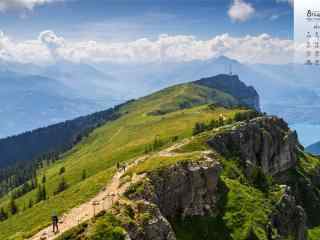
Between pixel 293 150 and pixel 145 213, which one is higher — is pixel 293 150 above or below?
below

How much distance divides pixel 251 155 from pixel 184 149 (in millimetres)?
38272

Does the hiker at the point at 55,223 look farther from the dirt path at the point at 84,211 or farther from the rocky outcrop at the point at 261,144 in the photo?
the rocky outcrop at the point at 261,144

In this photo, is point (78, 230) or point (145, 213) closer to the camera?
point (78, 230)

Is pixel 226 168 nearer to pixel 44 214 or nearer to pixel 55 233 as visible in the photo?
pixel 44 214

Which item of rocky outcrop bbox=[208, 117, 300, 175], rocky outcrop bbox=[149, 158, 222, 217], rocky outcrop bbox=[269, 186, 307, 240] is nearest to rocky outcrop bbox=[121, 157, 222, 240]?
rocky outcrop bbox=[149, 158, 222, 217]

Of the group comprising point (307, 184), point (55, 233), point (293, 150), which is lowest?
point (307, 184)

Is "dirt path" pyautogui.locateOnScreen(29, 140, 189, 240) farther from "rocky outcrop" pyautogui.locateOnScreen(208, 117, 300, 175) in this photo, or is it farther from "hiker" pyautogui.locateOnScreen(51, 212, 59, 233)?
"rocky outcrop" pyautogui.locateOnScreen(208, 117, 300, 175)

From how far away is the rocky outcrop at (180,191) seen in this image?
8812 cm

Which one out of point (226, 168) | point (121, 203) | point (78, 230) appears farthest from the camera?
point (226, 168)

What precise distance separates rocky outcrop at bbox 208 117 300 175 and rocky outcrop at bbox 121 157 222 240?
32.5 m

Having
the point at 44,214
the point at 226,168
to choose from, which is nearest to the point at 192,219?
the point at 226,168

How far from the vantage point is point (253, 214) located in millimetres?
106812

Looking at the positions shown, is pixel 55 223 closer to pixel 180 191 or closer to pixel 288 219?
pixel 180 191

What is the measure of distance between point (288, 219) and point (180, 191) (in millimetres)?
45485
